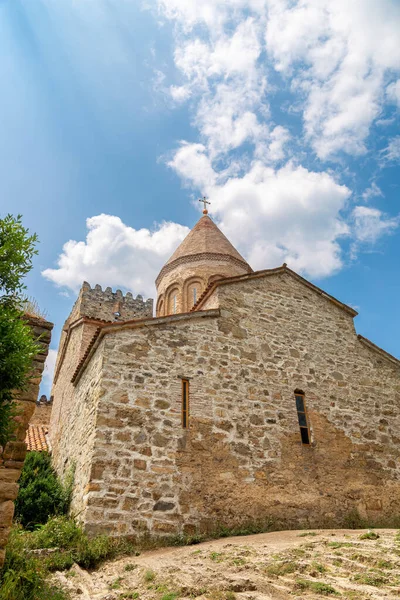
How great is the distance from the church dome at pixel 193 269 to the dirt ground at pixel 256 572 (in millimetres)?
11687

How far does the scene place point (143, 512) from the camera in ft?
25.0

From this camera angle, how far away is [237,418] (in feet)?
30.8

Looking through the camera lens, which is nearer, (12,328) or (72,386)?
(12,328)

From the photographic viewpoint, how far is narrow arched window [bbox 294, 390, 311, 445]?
397 inches

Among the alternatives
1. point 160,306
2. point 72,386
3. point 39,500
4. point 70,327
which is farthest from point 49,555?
point 160,306

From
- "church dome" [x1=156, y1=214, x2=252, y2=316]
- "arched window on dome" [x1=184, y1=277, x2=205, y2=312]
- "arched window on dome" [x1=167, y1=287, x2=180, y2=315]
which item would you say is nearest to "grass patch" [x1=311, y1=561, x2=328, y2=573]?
"church dome" [x1=156, y1=214, x2=252, y2=316]

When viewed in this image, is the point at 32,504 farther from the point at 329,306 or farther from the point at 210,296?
the point at 329,306

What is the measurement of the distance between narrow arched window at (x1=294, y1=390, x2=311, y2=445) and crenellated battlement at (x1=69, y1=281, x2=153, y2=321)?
10.8m

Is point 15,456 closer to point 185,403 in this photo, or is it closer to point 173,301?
point 185,403

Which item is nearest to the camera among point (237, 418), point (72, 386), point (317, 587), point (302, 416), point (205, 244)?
point (317, 587)

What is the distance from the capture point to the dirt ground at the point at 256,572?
4707mm

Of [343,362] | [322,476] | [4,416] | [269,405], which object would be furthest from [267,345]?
[4,416]

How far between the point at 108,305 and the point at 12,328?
15.5m

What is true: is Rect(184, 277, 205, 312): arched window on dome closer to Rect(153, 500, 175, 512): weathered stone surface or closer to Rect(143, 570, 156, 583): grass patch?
Rect(153, 500, 175, 512): weathered stone surface
